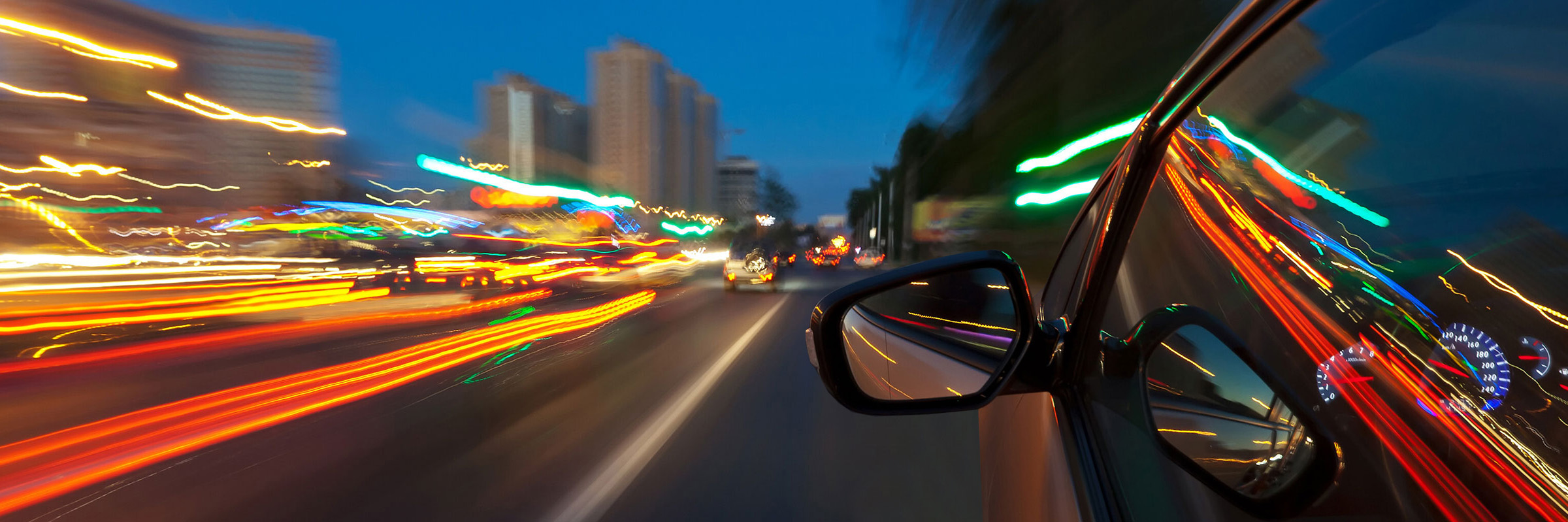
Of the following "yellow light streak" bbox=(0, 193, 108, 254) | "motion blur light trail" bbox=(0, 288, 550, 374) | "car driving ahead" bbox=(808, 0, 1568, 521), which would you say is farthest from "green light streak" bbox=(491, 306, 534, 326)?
"car driving ahead" bbox=(808, 0, 1568, 521)

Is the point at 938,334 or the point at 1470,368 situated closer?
the point at 1470,368

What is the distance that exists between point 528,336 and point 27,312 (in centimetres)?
797

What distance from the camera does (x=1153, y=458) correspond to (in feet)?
4.05

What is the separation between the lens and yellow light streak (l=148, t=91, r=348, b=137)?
17.1 metres

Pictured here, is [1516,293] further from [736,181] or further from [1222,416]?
[736,181]

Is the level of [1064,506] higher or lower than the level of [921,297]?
lower

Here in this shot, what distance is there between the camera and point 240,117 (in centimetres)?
2042

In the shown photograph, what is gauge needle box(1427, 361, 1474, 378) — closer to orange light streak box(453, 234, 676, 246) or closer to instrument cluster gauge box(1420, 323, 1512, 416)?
instrument cluster gauge box(1420, 323, 1512, 416)

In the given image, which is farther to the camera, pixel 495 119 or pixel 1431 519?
pixel 495 119

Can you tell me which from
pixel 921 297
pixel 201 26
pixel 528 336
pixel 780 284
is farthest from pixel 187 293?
pixel 921 297

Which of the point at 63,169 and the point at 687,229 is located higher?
the point at 63,169

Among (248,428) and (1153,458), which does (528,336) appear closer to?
(248,428)

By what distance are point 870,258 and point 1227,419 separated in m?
52.8

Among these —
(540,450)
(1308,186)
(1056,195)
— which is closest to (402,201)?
(1056,195)
